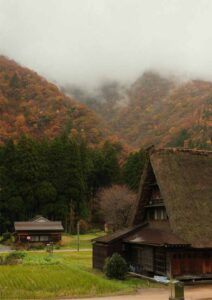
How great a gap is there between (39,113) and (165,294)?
247ft

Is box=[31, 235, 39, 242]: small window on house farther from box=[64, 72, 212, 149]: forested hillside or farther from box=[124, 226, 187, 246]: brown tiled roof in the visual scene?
box=[64, 72, 212, 149]: forested hillside

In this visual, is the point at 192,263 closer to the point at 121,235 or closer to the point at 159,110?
the point at 121,235

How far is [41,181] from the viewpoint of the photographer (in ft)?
199

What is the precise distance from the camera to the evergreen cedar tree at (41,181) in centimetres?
5881

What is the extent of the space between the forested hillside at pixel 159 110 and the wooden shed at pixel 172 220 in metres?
51.1

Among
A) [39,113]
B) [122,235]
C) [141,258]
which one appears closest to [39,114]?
[39,113]

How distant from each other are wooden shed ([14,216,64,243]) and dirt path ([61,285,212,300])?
3071 cm

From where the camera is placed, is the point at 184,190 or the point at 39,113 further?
the point at 39,113

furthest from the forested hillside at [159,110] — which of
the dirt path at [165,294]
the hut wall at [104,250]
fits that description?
the dirt path at [165,294]

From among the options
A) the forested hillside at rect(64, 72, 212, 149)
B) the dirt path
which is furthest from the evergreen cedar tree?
the dirt path

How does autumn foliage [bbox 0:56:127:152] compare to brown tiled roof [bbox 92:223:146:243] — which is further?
autumn foliage [bbox 0:56:127:152]

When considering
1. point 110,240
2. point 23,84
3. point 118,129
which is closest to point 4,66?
point 23,84

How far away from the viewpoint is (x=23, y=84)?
102 metres

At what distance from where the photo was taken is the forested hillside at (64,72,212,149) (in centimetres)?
9362
